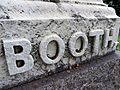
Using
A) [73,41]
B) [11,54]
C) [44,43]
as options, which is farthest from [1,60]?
[73,41]

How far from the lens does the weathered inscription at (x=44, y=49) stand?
986 millimetres

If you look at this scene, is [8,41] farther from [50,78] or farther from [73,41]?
[73,41]

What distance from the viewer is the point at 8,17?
0.99 meters

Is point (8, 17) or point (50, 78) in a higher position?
point (8, 17)

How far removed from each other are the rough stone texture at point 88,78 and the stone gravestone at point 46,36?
5 centimetres

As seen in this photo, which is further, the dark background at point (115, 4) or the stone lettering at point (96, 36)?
the dark background at point (115, 4)

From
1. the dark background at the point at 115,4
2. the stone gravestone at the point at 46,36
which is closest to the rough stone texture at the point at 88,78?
the stone gravestone at the point at 46,36

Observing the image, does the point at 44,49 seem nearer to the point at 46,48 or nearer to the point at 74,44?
the point at 46,48

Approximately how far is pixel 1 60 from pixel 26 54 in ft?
0.50

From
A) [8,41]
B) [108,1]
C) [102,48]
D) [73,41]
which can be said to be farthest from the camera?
[108,1]

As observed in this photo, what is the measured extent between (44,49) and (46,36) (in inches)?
3.5

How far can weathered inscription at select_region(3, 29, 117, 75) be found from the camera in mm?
986

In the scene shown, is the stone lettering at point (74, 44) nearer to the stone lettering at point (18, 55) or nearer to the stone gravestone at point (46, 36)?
the stone gravestone at point (46, 36)

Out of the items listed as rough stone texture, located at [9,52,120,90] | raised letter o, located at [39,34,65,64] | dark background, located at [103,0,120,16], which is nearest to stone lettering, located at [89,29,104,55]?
rough stone texture, located at [9,52,120,90]
